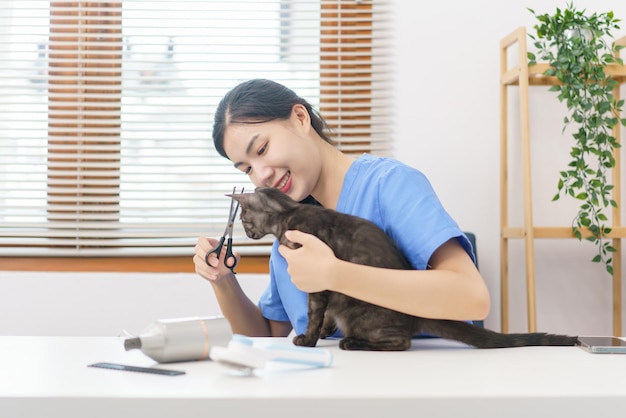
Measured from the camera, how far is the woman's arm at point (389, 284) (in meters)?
1.00

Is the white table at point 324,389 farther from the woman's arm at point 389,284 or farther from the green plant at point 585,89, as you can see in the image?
the green plant at point 585,89

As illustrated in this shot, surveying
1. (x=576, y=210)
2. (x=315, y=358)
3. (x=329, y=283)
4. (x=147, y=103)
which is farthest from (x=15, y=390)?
(x=576, y=210)

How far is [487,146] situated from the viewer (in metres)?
2.60

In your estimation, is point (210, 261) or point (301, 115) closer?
point (210, 261)

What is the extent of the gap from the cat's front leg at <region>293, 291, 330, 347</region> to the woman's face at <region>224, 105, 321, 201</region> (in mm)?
359

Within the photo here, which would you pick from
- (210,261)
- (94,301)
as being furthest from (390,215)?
(94,301)

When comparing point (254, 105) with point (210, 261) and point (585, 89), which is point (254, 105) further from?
point (585, 89)

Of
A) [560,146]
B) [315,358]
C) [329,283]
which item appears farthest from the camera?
[560,146]

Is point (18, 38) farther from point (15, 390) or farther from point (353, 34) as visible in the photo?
point (15, 390)

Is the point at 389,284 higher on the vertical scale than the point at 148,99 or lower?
lower

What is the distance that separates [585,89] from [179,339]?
1.92 m

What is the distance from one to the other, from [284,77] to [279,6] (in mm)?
268

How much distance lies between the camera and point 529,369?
2.69 feet

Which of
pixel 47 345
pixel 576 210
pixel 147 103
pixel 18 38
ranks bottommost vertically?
pixel 47 345
